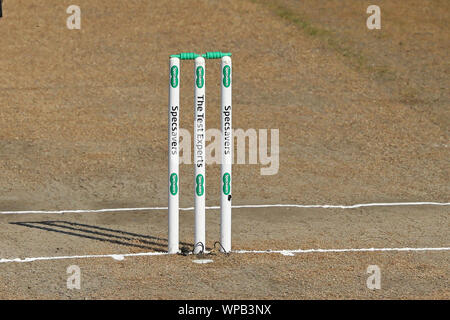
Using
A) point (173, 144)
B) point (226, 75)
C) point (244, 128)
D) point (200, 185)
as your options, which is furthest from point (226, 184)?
point (244, 128)

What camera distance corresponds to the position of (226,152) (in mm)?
12484

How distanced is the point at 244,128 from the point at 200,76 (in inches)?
386

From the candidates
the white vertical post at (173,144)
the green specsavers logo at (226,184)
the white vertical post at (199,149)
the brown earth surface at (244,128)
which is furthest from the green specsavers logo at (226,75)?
the brown earth surface at (244,128)

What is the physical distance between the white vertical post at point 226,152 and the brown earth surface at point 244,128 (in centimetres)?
40

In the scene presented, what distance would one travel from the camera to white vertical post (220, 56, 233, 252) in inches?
481

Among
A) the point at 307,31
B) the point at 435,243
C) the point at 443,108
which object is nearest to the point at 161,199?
the point at 435,243

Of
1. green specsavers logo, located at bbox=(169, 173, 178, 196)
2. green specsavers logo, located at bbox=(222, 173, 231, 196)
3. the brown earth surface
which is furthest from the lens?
green specsavers logo, located at bbox=(222, 173, 231, 196)

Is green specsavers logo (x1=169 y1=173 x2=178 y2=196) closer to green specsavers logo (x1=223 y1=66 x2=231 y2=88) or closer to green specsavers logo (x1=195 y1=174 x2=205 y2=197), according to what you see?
green specsavers logo (x1=195 y1=174 x2=205 y2=197)

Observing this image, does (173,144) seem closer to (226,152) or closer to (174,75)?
(226,152)

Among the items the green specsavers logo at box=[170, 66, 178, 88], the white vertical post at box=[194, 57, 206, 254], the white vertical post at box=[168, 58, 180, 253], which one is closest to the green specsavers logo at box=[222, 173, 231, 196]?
the white vertical post at box=[194, 57, 206, 254]

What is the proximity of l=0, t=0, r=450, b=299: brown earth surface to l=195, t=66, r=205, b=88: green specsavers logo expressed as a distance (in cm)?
263

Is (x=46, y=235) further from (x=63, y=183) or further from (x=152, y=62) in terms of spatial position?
(x=152, y=62)

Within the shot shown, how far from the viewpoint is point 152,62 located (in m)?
26.8
